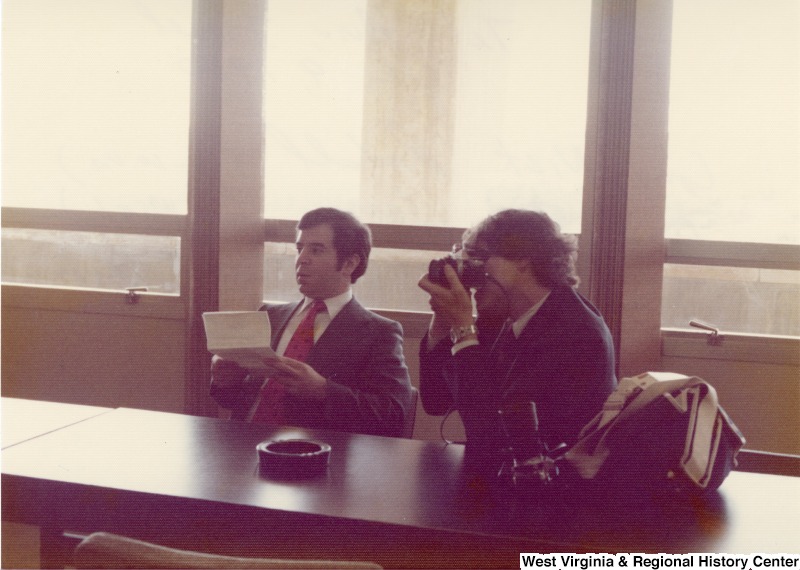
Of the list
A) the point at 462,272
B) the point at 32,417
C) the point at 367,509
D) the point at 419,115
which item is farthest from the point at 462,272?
the point at 419,115

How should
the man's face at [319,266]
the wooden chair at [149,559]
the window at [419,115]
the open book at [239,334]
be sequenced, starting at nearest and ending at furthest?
the wooden chair at [149,559] → the open book at [239,334] → the man's face at [319,266] → the window at [419,115]

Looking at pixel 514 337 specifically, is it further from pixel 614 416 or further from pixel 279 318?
pixel 279 318

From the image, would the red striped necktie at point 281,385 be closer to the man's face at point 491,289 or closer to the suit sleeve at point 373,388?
the suit sleeve at point 373,388

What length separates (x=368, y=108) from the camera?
4.02 meters

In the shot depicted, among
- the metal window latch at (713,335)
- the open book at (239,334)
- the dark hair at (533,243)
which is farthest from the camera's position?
the metal window latch at (713,335)

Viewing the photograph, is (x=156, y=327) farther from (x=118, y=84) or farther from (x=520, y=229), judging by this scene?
(x=520, y=229)

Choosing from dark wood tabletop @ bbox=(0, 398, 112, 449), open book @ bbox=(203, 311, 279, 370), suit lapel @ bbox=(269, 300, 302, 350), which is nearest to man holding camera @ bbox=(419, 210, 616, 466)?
open book @ bbox=(203, 311, 279, 370)

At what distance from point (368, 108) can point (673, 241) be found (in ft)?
5.57

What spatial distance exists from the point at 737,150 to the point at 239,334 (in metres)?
2.59

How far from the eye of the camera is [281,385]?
8.18 ft

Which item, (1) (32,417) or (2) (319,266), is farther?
(2) (319,266)

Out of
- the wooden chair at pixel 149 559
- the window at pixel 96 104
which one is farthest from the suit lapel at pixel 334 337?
the window at pixel 96 104

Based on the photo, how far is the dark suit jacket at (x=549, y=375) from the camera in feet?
6.23

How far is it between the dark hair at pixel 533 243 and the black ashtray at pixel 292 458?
33.4 inches
